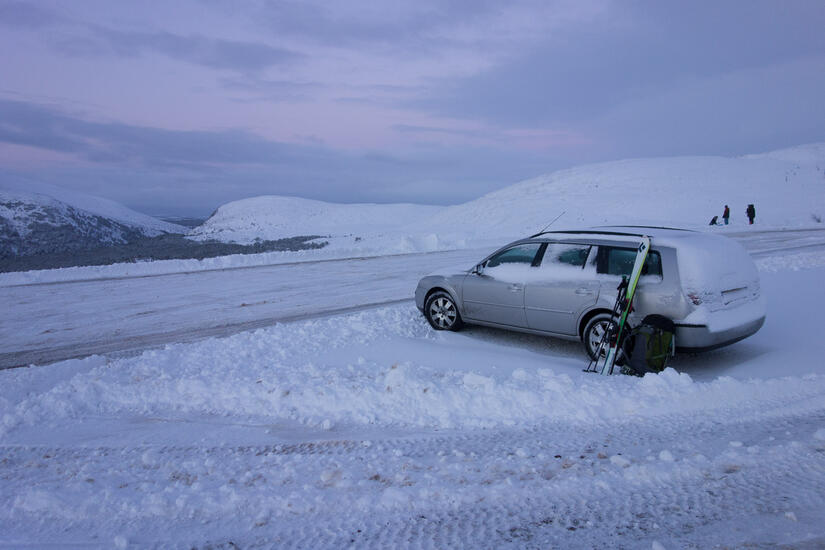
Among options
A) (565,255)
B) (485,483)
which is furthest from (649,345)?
(485,483)

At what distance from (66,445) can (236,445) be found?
5.00 ft

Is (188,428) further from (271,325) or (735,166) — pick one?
(735,166)

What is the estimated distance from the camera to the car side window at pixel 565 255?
283 inches

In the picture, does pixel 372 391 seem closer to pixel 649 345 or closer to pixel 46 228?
pixel 649 345

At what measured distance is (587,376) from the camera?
19.5 feet

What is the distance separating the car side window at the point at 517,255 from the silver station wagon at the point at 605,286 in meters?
0.02

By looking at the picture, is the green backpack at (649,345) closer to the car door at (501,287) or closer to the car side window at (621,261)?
the car side window at (621,261)

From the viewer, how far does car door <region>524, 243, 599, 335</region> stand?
6953 mm

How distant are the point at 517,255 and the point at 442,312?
1548mm

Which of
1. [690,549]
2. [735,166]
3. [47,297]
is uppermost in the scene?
[735,166]

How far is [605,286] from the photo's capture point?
22.2 feet

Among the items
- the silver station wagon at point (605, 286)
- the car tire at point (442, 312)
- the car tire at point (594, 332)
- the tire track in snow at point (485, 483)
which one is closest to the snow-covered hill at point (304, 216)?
the car tire at point (442, 312)

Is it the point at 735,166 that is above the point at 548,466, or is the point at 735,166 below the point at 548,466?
above

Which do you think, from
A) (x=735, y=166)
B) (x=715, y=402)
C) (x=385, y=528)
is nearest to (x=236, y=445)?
(x=385, y=528)
